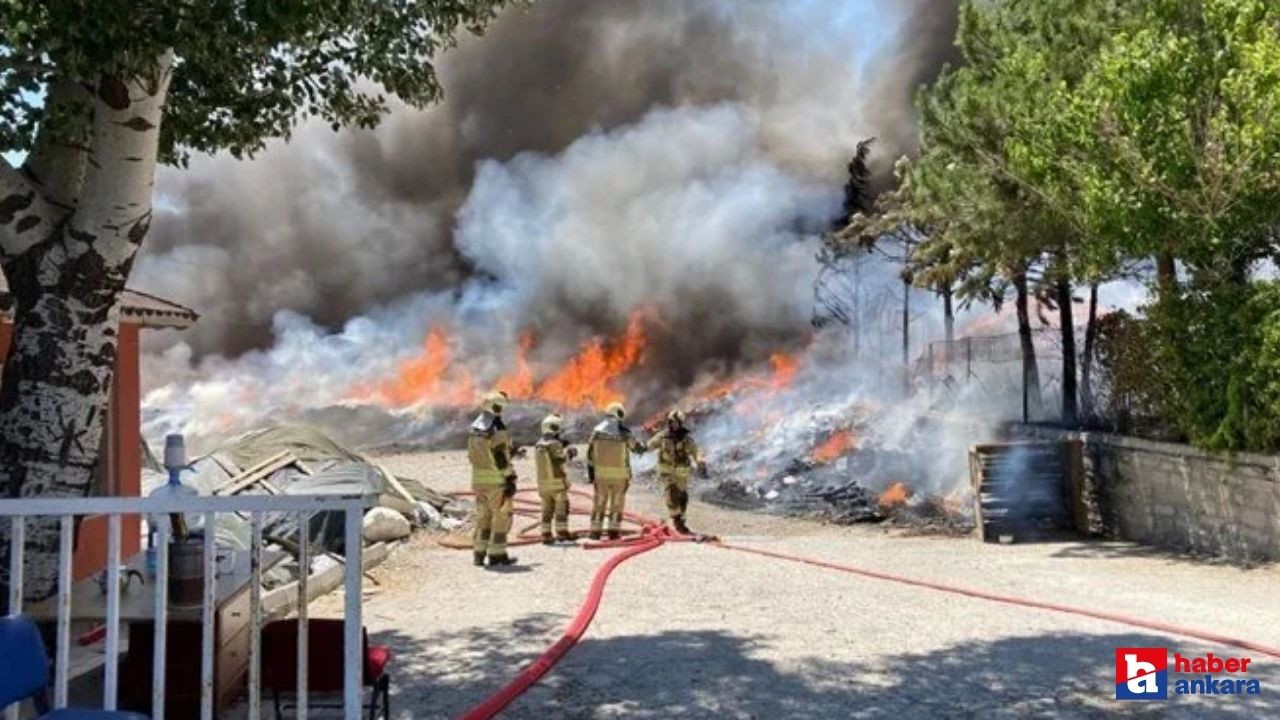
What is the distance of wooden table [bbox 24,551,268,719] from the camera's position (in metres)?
3.40

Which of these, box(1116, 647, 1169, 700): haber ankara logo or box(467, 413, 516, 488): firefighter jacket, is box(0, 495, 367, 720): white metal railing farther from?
box(467, 413, 516, 488): firefighter jacket

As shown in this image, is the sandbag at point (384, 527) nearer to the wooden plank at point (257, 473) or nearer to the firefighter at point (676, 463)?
the wooden plank at point (257, 473)

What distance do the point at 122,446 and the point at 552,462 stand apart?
400cm

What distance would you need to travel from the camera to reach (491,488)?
29.9 ft

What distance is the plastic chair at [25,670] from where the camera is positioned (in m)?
2.78

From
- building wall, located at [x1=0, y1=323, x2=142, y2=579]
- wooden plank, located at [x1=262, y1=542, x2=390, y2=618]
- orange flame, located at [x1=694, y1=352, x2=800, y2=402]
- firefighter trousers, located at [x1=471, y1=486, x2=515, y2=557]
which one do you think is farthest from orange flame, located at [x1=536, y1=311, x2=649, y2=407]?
building wall, located at [x1=0, y1=323, x2=142, y2=579]

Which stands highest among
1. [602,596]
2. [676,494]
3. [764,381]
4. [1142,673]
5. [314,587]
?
[764,381]

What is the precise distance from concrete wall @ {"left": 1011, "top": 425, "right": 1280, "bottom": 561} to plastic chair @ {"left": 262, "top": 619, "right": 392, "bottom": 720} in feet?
25.9

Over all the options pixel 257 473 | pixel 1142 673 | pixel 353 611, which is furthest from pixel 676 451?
pixel 353 611

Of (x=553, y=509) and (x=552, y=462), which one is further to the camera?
(x=553, y=509)

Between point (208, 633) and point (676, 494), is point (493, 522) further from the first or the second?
point (208, 633)

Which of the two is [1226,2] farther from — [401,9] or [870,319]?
[870,319]

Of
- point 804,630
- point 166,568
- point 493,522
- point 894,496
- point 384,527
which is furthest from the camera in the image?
point 894,496

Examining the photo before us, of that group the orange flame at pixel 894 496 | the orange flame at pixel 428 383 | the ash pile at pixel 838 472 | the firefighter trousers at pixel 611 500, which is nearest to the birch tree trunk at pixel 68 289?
the firefighter trousers at pixel 611 500
